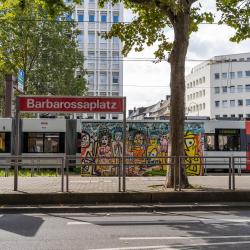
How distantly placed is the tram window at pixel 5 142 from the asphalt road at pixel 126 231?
17.3m

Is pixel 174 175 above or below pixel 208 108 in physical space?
below

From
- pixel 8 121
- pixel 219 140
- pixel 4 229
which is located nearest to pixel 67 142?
pixel 8 121

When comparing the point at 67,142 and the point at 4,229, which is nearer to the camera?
the point at 4,229

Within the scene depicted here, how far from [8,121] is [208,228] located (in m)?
20.5

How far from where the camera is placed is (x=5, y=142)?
27750 mm

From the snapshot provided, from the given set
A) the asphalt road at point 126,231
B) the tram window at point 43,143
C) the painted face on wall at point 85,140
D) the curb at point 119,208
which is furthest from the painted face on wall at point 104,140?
the asphalt road at point 126,231

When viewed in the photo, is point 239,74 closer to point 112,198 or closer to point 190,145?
point 190,145

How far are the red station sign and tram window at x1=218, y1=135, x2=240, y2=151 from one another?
14.9 meters

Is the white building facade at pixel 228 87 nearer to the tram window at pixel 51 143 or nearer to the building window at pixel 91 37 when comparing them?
the building window at pixel 91 37

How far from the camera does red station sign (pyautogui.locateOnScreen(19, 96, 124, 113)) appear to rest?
44.6ft

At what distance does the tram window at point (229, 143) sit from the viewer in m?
27.3

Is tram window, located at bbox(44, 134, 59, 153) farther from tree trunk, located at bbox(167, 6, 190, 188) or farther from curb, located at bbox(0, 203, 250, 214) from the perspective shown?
curb, located at bbox(0, 203, 250, 214)

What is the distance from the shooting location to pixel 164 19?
53.2ft

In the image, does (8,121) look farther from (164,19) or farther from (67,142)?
(164,19)
